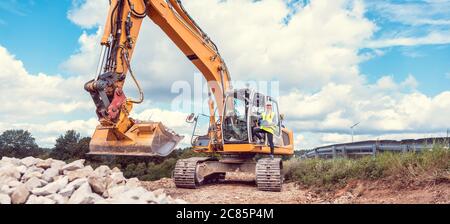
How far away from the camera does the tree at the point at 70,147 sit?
15.9 metres

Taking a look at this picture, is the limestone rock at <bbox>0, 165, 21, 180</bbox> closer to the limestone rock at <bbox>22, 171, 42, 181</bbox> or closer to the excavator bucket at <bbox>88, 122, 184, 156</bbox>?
the limestone rock at <bbox>22, 171, 42, 181</bbox>

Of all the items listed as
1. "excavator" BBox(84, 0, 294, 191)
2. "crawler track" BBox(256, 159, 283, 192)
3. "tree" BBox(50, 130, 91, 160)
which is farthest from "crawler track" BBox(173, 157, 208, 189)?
"tree" BBox(50, 130, 91, 160)

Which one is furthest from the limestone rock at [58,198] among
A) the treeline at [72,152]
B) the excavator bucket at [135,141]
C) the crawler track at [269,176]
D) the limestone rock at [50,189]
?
the treeline at [72,152]

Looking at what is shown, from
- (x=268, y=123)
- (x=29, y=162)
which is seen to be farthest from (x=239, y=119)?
(x=29, y=162)

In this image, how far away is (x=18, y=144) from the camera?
53.2 ft

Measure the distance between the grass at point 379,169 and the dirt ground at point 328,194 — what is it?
17 centimetres

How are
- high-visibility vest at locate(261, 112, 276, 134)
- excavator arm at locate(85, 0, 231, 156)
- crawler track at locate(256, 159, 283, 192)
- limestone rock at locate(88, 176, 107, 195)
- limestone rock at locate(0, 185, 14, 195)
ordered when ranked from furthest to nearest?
high-visibility vest at locate(261, 112, 276, 134) → crawler track at locate(256, 159, 283, 192) → excavator arm at locate(85, 0, 231, 156) → limestone rock at locate(88, 176, 107, 195) → limestone rock at locate(0, 185, 14, 195)

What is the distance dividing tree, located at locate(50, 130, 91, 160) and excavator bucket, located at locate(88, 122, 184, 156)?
31.2 ft

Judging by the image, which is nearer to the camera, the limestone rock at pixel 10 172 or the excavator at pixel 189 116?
the limestone rock at pixel 10 172

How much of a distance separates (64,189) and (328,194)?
498 centimetres

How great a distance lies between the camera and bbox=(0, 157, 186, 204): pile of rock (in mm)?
4723

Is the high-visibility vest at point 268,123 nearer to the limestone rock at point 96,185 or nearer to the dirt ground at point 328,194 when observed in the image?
the dirt ground at point 328,194

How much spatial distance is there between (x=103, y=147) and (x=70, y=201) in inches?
86.3
